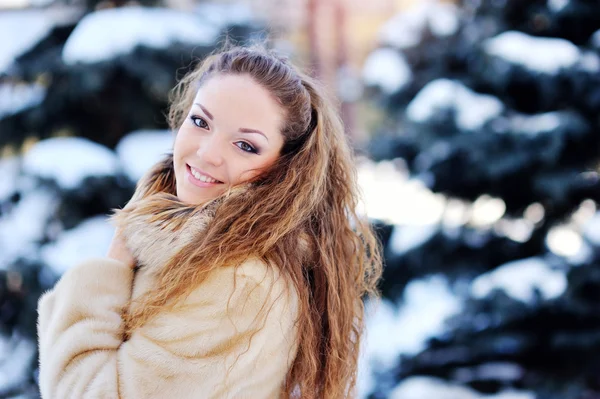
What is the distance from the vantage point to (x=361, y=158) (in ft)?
11.7

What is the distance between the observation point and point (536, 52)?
10.2 ft

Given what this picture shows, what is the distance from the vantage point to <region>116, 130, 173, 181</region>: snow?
3.11 m

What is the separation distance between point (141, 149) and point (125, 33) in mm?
599

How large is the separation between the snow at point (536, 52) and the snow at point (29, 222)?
241cm

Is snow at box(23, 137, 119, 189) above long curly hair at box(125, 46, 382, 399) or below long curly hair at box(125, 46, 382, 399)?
above

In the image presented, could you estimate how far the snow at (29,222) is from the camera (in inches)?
124

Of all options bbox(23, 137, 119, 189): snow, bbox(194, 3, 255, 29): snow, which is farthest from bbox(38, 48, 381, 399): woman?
bbox(194, 3, 255, 29): snow

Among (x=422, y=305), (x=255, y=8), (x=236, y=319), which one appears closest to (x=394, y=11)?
(x=255, y=8)

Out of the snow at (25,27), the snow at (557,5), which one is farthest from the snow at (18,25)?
the snow at (557,5)

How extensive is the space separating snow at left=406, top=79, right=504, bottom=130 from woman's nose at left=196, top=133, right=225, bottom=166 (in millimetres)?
1952

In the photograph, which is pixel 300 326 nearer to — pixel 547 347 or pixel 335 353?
pixel 335 353

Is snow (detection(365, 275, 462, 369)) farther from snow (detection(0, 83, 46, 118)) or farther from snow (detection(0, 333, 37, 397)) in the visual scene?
snow (detection(0, 83, 46, 118))

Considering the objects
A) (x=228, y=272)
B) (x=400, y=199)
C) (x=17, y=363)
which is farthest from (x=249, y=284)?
(x=17, y=363)

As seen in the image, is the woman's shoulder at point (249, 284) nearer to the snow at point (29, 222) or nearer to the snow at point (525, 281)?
the snow at point (525, 281)
